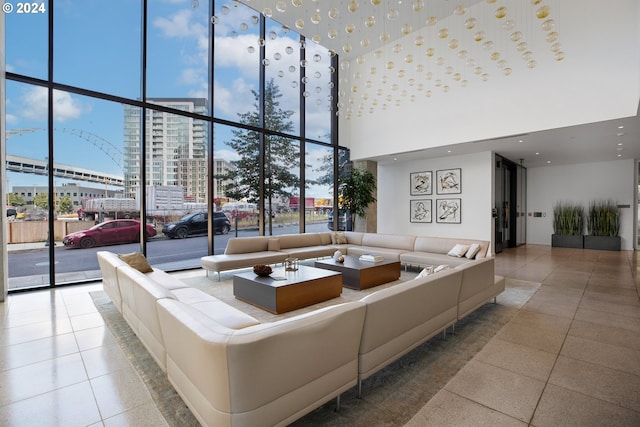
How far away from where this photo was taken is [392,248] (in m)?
7.09

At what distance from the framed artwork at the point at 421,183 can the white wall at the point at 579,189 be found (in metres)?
4.74

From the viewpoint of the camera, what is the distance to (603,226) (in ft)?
31.6

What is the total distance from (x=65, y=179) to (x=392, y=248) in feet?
21.0

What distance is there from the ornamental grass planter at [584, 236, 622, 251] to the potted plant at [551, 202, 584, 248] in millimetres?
151

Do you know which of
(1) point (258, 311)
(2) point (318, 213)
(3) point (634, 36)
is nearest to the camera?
(1) point (258, 311)

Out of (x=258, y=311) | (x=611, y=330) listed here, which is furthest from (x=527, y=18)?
(x=258, y=311)

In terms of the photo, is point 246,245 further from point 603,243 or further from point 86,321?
point 603,243

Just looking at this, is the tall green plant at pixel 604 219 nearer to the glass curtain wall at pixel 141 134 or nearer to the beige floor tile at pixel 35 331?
the glass curtain wall at pixel 141 134

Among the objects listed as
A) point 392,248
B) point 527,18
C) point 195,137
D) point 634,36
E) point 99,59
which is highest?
point 527,18

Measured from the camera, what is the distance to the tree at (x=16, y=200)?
482 cm

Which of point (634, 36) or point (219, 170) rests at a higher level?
point (634, 36)

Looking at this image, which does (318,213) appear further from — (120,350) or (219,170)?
(120,350)

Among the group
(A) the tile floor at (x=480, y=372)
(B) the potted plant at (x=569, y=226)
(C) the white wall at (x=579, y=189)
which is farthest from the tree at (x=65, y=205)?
(C) the white wall at (x=579, y=189)

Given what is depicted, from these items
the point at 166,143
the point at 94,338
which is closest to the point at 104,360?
the point at 94,338
